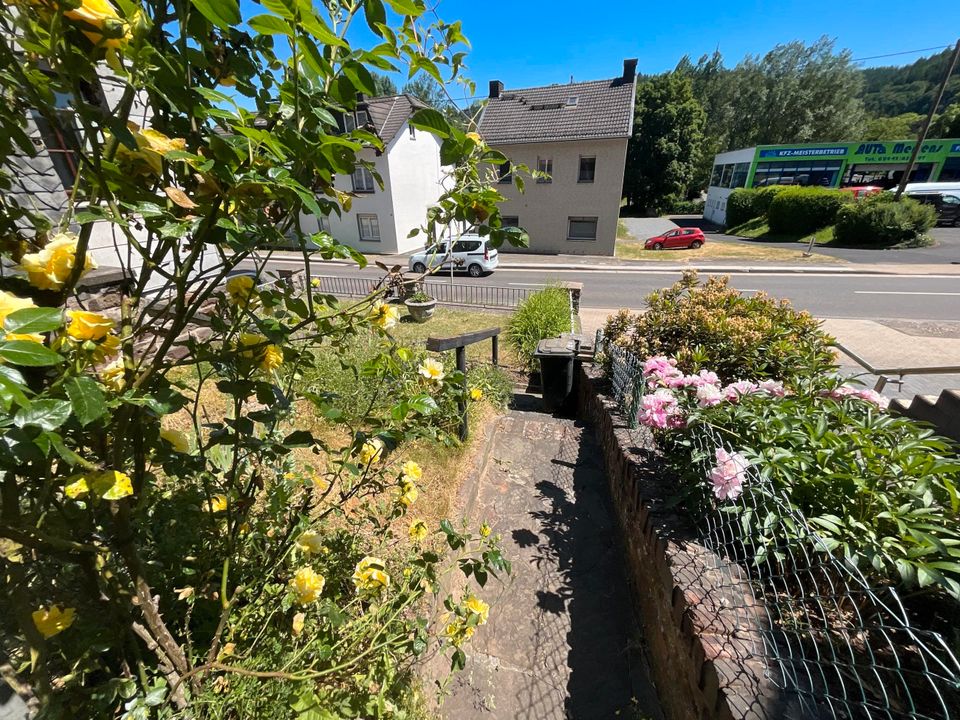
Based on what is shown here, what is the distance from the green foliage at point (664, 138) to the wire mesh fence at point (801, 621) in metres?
34.9

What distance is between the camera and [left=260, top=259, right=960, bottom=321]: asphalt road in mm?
10641

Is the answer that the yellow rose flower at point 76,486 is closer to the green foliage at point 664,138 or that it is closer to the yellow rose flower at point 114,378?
the yellow rose flower at point 114,378

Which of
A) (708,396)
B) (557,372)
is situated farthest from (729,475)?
(557,372)

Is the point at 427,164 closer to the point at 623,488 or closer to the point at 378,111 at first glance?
the point at 378,111

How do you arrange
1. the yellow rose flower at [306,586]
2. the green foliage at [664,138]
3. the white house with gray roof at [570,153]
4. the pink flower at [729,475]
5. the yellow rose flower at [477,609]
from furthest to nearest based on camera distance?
the green foliage at [664,138], the white house with gray roof at [570,153], the pink flower at [729,475], the yellow rose flower at [477,609], the yellow rose flower at [306,586]

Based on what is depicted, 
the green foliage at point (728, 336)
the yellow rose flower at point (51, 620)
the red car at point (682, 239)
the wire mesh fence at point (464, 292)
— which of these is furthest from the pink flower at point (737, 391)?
the red car at point (682, 239)

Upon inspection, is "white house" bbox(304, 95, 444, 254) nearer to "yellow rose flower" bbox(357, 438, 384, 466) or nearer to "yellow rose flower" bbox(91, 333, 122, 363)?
"yellow rose flower" bbox(357, 438, 384, 466)

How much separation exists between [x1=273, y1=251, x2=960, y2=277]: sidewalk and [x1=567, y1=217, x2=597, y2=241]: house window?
106 centimetres

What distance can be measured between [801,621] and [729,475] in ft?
2.29

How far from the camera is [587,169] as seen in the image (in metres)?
19.2

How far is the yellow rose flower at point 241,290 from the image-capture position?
968 millimetres

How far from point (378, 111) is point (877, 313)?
838 inches

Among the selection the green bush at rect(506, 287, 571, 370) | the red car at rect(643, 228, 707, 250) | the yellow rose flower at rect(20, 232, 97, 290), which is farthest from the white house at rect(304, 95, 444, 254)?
the yellow rose flower at rect(20, 232, 97, 290)

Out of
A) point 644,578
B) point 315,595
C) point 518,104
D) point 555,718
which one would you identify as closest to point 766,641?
point 644,578
